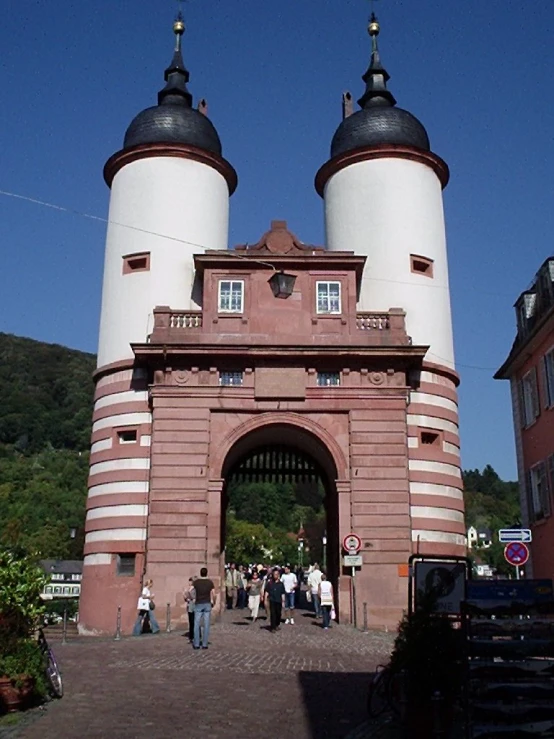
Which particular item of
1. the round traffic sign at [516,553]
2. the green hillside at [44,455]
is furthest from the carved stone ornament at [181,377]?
the green hillside at [44,455]

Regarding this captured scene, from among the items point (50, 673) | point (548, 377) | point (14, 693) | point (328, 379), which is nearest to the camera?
point (14, 693)

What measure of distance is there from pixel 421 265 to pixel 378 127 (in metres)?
6.24

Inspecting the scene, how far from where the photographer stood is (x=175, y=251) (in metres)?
33.2

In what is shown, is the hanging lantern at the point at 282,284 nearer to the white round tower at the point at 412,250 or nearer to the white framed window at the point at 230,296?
the white framed window at the point at 230,296

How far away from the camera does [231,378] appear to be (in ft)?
98.8

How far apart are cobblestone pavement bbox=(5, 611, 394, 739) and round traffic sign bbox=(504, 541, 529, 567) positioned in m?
3.87

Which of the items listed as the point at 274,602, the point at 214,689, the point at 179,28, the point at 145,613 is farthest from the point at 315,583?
the point at 179,28

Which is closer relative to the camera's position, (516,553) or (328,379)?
(516,553)

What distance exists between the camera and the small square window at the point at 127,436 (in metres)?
30.5

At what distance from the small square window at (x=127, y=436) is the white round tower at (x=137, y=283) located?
0.17 feet

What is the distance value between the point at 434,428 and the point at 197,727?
20.5 m

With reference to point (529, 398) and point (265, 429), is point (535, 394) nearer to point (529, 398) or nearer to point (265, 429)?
point (529, 398)

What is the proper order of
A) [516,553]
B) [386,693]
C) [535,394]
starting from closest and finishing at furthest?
[386,693] < [516,553] < [535,394]

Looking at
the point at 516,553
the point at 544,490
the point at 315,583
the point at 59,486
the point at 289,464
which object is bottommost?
the point at 315,583
